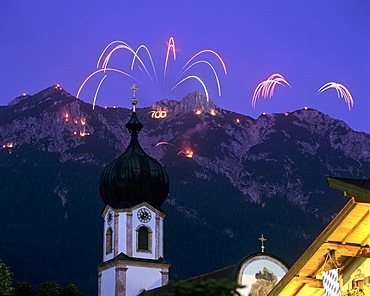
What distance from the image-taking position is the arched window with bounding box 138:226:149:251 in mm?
50094

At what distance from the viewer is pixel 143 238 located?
50.2 meters

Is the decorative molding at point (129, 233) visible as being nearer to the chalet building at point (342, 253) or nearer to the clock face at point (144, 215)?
the clock face at point (144, 215)

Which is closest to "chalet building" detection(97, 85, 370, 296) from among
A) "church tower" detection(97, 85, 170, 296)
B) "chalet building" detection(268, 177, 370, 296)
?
"church tower" detection(97, 85, 170, 296)

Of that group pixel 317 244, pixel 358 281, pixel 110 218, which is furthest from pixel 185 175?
pixel 317 244

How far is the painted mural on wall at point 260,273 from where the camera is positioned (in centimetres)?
3878

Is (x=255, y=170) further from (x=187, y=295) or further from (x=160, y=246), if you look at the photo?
(x=187, y=295)

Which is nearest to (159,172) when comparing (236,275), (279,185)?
(236,275)

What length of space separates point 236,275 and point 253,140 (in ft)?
417

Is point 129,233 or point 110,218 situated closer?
point 129,233

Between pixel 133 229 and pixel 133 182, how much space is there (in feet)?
10.4

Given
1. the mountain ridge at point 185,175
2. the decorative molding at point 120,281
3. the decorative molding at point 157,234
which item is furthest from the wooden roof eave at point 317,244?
the mountain ridge at point 185,175

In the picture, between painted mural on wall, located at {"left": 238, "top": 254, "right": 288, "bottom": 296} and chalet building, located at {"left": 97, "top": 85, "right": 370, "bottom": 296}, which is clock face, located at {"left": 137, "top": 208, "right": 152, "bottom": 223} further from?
painted mural on wall, located at {"left": 238, "top": 254, "right": 288, "bottom": 296}

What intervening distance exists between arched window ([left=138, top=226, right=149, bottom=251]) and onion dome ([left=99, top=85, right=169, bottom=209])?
1611 mm

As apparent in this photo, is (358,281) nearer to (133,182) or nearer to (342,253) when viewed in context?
(342,253)
